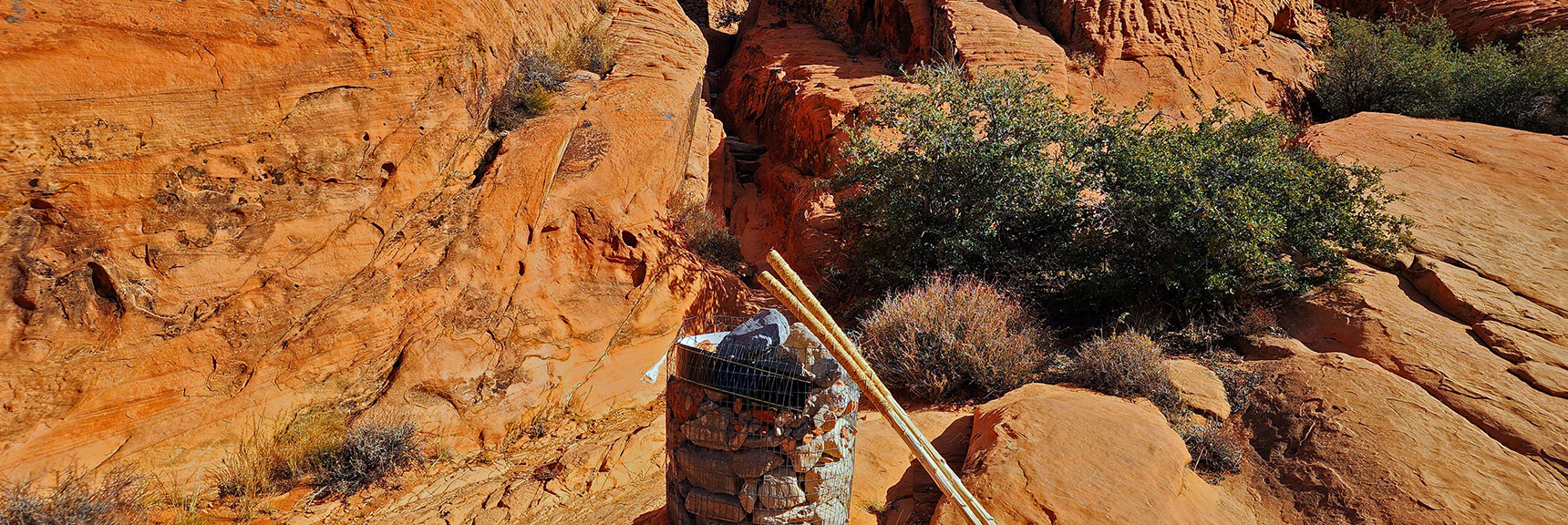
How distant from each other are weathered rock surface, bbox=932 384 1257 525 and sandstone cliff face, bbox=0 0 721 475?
3.82m

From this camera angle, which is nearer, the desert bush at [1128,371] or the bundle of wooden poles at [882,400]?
the bundle of wooden poles at [882,400]

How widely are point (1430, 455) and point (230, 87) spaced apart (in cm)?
833

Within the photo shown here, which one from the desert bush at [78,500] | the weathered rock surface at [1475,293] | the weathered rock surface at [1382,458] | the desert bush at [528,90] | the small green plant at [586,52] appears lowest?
the desert bush at [78,500]

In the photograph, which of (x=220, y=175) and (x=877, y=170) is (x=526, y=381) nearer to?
(x=220, y=175)

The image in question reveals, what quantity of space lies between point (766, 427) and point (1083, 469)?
1911mm

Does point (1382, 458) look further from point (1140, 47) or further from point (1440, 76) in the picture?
point (1440, 76)

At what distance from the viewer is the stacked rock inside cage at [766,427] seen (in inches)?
136

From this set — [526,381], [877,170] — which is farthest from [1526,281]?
[526,381]

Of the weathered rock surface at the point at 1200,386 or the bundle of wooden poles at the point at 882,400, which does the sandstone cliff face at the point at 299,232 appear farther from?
the weathered rock surface at the point at 1200,386

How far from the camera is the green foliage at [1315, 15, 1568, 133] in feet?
33.2

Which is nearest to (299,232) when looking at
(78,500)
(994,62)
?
(78,500)

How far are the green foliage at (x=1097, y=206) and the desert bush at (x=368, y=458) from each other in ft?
16.5

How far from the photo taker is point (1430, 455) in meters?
4.16

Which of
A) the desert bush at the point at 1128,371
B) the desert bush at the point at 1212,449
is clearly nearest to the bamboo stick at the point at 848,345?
the desert bush at the point at 1212,449
